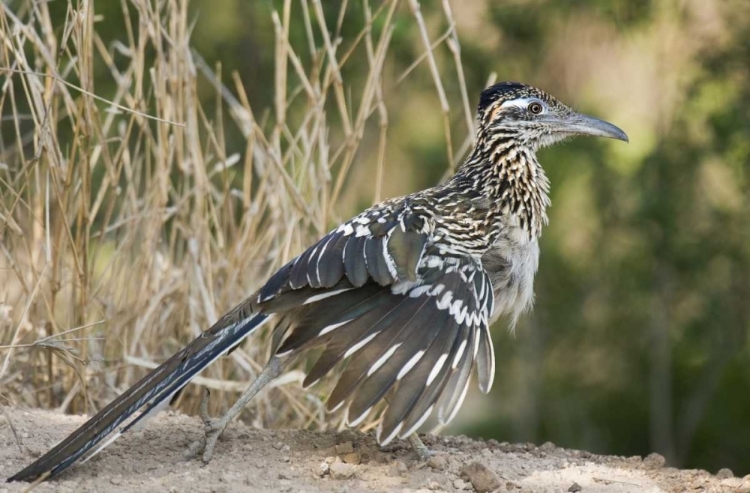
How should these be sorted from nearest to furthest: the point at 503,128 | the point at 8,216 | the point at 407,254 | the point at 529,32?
1. the point at 407,254
2. the point at 8,216
3. the point at 503,128
4. the point at 529,32

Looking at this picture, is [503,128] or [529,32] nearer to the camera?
[503,128]

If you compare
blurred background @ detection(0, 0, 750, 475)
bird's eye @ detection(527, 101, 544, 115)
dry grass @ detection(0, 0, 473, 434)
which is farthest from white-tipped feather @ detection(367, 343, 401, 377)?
blurred background @ detection(0, 0, 750, 475)

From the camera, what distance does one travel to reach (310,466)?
369 cm


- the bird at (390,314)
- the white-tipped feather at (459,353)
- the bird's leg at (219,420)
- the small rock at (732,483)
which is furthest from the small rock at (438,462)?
the small rock at (732,483)

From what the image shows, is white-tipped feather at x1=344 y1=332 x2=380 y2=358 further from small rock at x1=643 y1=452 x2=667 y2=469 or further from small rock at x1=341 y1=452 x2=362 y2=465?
small rock at x1=643 y1=452 x2=667 y2=469

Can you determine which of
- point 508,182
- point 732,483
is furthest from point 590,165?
point 732,483

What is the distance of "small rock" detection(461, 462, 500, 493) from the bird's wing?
222 mm

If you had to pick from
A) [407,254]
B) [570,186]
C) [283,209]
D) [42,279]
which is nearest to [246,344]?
[283,209]

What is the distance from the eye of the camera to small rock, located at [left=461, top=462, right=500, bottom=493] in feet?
11.7

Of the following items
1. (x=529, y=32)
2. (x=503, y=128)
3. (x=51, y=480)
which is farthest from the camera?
(x=529, y=32)

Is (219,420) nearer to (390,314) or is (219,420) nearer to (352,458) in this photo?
(352,458)

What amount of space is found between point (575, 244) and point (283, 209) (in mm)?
4019

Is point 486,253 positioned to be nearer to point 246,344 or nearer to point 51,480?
point 246,344

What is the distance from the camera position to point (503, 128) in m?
4.70
